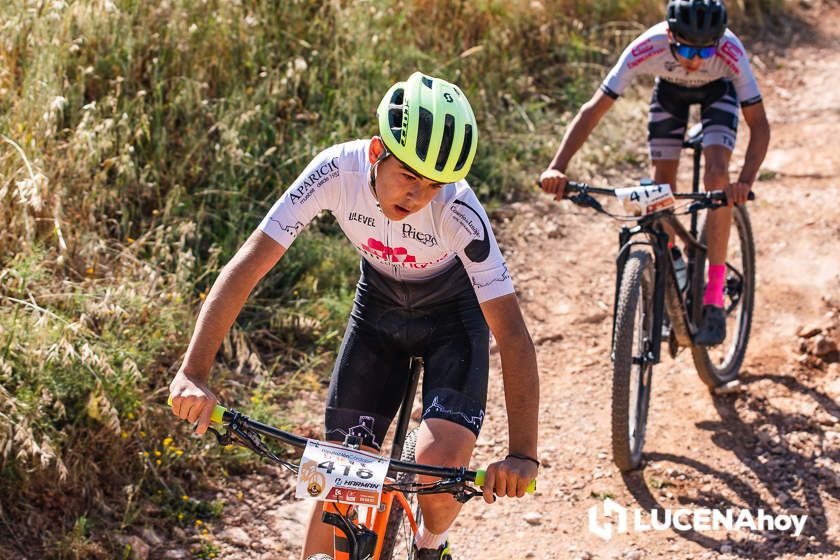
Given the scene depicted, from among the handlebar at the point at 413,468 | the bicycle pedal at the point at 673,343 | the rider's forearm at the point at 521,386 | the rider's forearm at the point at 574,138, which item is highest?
the rider's forearm at the point at 574,138

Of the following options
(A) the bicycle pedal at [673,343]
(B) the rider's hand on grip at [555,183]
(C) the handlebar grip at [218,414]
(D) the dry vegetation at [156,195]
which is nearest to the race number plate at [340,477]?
(C) the handlebar grip at [218,414]

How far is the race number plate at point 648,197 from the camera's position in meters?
4.98

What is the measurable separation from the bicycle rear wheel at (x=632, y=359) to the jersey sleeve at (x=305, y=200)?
196 cm

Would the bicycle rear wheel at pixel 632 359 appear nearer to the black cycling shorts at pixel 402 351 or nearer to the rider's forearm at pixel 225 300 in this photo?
the black cycling shorts at pixel 402 351

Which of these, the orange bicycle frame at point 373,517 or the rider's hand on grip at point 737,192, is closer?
the orange bicycle frame at point 373,517

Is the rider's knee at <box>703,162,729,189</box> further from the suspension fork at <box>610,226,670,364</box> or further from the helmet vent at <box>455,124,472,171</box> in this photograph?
the helmet vent at <box>455,124,472,171</box>

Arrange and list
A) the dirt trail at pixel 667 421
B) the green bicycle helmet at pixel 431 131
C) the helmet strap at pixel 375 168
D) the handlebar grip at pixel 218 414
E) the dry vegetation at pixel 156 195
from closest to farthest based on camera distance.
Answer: the handlebar grip at pixel 218 414, the green bicycle helmet at pixel 431 131, the helmet strap at pixel 375 168, the dry vegetation at pixel 156 195, the dirt trail at pixel 667 421

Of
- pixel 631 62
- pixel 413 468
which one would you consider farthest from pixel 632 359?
pixel 413 468

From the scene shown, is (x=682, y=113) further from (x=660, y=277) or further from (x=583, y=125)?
(x=660, y=277)

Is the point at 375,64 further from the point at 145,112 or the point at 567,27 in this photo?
the point at 567,27

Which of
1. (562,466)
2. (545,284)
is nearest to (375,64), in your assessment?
(545,284)

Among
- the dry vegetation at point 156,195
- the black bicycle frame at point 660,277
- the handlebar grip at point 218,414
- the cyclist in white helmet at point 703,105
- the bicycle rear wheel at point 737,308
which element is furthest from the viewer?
the bicycle rear wheel at point 737,308

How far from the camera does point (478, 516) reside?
509 cm

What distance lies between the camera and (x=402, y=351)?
3.79 meters
